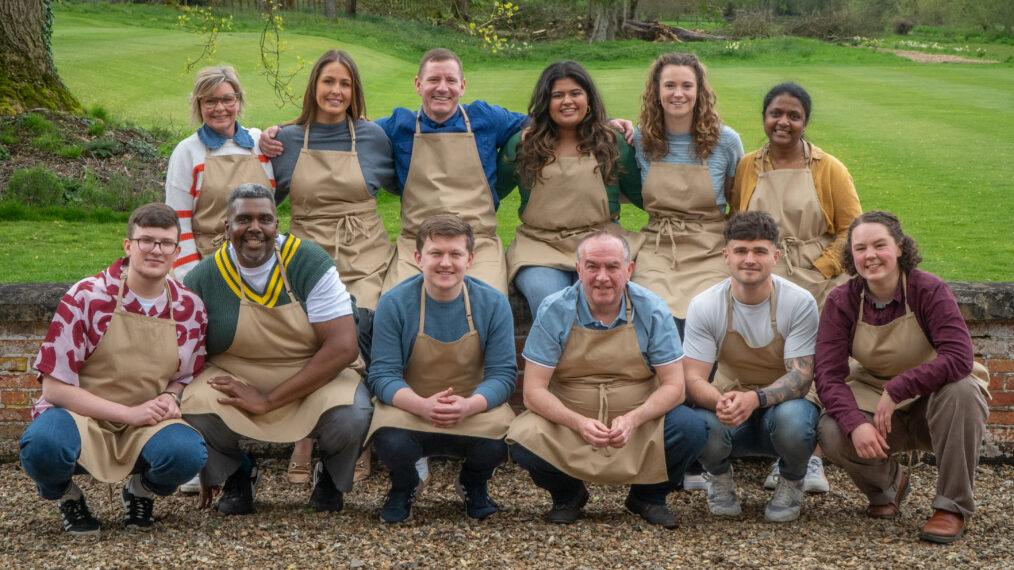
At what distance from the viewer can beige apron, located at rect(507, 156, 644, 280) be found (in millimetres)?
4715

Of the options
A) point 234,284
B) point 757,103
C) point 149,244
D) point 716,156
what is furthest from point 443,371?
point 757,103

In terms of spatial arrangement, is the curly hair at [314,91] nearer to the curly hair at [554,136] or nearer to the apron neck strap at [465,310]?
the curly hair at [554,136]

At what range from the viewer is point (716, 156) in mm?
4746

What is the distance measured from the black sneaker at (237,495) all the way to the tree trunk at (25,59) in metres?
6.69

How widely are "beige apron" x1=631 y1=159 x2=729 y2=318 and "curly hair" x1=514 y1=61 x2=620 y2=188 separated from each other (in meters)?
0.23

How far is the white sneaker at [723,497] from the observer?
12.8 ft

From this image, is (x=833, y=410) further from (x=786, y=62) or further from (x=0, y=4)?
(x=786, y=62)

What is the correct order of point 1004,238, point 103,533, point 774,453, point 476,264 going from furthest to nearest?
point 1004,238
point 476,264
point 774,453
point 103,533

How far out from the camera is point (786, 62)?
2609 centimetres

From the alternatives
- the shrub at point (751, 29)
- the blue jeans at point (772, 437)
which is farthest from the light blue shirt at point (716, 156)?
the shrub at point (751, 29)

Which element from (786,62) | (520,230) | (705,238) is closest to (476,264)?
(520,230)

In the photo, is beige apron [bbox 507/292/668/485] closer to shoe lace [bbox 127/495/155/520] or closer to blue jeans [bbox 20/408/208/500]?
blue jeans [bbox 20/408/208/500]

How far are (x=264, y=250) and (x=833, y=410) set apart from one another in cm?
234

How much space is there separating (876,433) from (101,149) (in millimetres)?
7803
